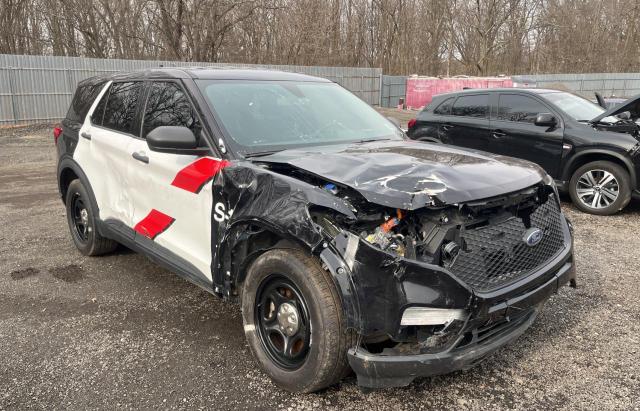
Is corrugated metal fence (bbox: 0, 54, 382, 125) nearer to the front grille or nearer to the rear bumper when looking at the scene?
the front grille

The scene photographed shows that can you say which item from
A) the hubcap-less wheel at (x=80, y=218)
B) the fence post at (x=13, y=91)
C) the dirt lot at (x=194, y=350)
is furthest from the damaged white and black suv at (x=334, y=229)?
the fence post at (x=13, y=91)

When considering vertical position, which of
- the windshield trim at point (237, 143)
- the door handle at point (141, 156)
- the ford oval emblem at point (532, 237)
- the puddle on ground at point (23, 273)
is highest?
the windshield trim at point (237, 143)

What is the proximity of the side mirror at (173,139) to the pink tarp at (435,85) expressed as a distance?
Answer: 22.3 metres

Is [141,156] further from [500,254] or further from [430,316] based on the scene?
[500,254]

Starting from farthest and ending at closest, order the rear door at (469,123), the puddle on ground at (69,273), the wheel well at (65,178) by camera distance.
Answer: the rear door at (469,123)
the wheel well at (65,178)
the puddle on ground at (69,273)

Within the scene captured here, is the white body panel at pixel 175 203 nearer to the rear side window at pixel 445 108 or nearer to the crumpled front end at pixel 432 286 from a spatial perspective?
the crumpled front end at pixel 432 286

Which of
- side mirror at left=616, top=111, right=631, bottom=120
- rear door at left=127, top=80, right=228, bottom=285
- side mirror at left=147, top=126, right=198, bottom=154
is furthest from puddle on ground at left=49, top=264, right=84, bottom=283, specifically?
side mirror at left=616, top=111, right=631, bottom=120

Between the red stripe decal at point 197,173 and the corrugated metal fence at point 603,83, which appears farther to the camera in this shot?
the corrugated metal fence at point 603,83

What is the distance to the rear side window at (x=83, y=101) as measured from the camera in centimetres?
491

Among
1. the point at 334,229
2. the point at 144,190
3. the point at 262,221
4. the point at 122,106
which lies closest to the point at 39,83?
the point at 122,106

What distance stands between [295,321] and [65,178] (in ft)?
12.4

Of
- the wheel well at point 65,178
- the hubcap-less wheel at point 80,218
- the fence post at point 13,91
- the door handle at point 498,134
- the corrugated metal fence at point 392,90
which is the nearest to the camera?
the hubcap-less wheel at point 80,218

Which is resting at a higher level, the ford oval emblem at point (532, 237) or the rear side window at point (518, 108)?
the rear side window at point (518, 108)

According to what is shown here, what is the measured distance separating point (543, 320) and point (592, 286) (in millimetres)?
966
